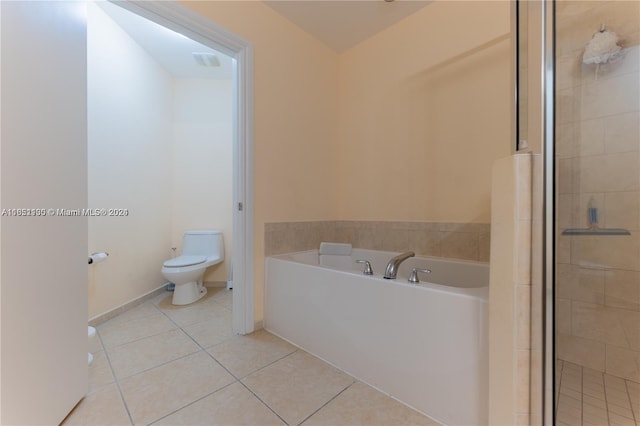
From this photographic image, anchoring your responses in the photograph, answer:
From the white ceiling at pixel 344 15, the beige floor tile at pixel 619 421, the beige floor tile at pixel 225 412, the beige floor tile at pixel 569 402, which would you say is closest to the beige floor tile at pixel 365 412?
the beige floor tile at pixel 225 412

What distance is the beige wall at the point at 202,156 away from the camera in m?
3.00

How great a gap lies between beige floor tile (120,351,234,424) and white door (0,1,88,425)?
230 mm

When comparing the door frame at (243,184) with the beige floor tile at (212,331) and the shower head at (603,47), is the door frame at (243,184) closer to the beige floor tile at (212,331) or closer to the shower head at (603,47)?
the beige floor tile at (212,331)

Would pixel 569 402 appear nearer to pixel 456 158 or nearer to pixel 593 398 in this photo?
pixel 593 398

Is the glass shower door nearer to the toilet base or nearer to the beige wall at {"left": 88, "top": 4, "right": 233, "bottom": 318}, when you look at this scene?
the toilet base

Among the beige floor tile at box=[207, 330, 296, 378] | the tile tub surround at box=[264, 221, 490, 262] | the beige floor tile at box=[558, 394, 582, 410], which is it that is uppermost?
the tile tub surround at box=[264, 221, 490, 262]

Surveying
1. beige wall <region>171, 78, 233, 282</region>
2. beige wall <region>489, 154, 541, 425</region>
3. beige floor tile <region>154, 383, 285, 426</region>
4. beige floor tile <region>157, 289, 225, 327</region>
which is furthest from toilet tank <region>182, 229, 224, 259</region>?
beige wall <region>489, 154, 541, 425</region>

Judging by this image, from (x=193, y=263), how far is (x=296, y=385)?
5.30 ft

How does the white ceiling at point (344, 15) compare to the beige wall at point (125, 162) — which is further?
the beige wall at point (125, 162)

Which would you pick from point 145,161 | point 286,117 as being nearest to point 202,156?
point 145,161

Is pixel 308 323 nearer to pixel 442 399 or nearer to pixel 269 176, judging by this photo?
pixel 442 399

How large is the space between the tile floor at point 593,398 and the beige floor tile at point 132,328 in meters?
2.24

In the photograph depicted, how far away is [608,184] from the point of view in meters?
1.17

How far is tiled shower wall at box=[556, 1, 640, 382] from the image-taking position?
1095 mm
